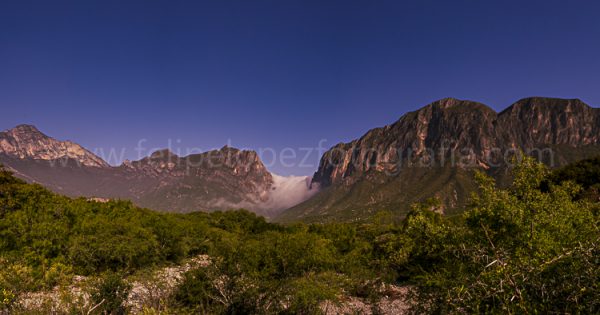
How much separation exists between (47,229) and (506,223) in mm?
43343

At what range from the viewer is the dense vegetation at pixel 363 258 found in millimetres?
7535

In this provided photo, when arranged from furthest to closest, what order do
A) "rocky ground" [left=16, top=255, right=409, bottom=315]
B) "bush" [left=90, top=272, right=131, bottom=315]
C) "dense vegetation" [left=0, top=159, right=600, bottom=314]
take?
"bush" [left=90, top=272, right=131, bottom=315]
"rocky ground" [left=16, top=255, right=409, bottom=315]
"dense vegetation" [left=0, top=159, right=600, bottom=314]

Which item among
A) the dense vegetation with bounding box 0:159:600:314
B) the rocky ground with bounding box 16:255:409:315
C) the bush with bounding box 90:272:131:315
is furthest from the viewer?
the bush with bounding box 90:272:131:315

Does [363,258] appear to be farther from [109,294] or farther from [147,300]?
[109,294]

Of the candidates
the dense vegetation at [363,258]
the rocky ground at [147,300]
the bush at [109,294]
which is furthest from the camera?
the bush at [109,294]

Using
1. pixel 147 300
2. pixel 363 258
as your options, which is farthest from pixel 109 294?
pixel 363 258

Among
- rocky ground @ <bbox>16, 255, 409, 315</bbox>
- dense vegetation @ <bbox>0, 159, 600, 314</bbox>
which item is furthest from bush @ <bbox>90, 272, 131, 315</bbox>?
rocky ground @ <bbox>16, 255, 409, 315</bbox>

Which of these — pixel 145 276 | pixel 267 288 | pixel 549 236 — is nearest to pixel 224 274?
pixel 267 288

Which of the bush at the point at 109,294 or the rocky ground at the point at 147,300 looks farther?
the bush at the point at 109,294

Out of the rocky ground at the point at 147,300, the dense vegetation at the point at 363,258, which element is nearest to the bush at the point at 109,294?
the dense vegetation at the point at 363,258

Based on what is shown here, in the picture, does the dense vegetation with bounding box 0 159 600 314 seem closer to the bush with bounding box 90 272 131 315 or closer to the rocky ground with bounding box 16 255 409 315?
the bush with bounding box 90 272 131 315

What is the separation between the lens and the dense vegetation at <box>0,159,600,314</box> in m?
7.54

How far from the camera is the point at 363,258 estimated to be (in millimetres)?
39062

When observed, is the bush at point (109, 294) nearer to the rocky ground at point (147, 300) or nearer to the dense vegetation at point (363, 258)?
the dense vegetation at point (363, 258)
